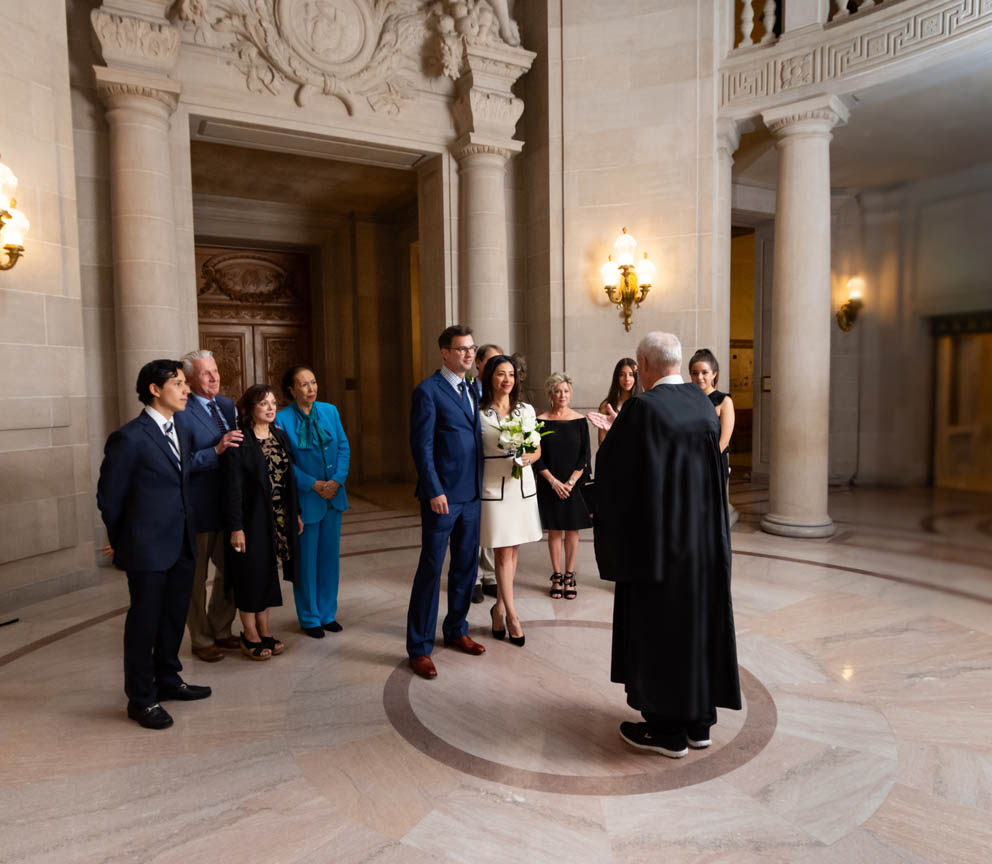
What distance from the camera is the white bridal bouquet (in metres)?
3.98

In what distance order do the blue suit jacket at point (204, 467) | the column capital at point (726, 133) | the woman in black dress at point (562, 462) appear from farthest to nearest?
the column capital at point (726, 133), the woman in black dress at point (562, 462), the blue suit jacket at point (204, 467)

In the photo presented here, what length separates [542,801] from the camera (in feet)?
8.89

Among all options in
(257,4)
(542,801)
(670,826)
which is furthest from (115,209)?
(670,826)

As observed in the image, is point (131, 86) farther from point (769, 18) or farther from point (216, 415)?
point (769, 18)

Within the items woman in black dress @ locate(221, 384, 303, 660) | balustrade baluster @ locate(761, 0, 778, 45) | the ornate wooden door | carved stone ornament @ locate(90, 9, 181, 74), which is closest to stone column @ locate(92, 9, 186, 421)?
carved stone ornament @ locate(90, 9, 181, 74)

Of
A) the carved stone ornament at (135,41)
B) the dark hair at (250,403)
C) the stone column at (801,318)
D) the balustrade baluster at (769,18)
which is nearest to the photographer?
the dark hair at (250,403)

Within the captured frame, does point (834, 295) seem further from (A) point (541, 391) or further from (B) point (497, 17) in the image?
(B) point (497, 17)

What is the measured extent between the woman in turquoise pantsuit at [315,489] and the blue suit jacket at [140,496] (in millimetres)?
1104

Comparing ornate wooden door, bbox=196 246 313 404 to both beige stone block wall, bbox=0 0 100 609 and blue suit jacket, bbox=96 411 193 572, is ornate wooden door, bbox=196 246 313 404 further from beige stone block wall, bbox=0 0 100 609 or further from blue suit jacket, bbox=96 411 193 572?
blue suit jacket, bbox=96 411 193 572

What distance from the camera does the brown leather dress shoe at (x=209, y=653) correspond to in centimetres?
408

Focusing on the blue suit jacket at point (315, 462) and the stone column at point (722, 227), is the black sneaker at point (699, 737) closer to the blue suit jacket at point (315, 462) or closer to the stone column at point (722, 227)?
the blue suit jacket at point (315, 462)

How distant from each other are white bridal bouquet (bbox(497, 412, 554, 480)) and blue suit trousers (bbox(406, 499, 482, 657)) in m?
0.33

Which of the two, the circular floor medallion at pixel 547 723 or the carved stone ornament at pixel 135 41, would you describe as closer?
the circular floor medallion at pixel 547 723

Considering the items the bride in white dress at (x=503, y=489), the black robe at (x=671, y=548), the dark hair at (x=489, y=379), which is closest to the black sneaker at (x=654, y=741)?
the black robe at (x=671, y=548)
